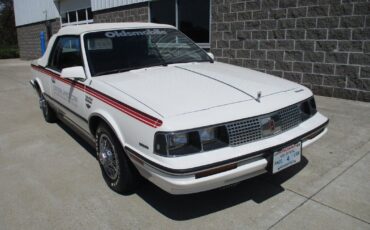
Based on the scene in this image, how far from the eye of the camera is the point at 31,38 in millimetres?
20938

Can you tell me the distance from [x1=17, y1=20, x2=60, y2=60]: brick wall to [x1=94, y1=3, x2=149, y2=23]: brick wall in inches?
232

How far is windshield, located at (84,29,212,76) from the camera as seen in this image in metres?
3.72

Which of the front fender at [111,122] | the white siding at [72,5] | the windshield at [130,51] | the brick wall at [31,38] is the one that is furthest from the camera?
the brick wall at [31,38]

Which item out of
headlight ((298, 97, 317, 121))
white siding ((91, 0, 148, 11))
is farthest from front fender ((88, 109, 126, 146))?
white siding ((91, 0, 148, 11))

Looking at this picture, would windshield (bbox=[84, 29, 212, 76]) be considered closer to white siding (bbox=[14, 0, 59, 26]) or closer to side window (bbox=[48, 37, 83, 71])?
side window (bbox=[48, 37, 83, 71])

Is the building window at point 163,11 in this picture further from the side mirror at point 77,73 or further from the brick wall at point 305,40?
the side mirror at point 77,73

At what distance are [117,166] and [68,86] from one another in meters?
1.53

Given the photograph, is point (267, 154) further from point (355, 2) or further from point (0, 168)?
point (355, 2)

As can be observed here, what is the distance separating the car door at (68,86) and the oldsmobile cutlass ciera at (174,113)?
0.9 inches

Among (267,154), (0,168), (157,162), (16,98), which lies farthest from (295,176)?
(16,98)

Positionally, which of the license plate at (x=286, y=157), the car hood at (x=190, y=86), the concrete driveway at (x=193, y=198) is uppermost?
the car hood at (x=190, y=86)

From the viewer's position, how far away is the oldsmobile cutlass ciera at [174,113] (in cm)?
252

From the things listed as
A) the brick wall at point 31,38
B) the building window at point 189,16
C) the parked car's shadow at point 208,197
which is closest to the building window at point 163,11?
the building window at point 189,16

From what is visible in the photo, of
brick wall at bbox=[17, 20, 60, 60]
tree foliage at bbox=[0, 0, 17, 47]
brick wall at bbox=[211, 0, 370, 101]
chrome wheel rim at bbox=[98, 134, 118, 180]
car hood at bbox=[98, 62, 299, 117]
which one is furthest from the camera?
tree foliage at bbox=[0, 0, 17, 47]
